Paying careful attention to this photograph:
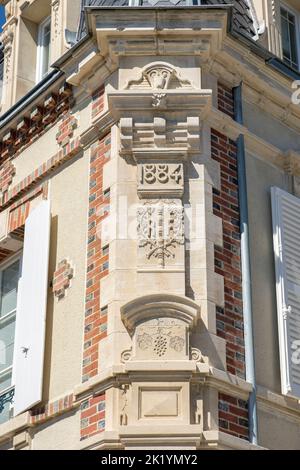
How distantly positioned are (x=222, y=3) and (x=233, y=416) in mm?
4487

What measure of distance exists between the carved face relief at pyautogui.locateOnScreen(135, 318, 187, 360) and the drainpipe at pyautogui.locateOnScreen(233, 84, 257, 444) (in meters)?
0.75

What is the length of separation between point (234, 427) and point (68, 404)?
58.2 inches

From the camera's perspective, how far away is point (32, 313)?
32.4 feet

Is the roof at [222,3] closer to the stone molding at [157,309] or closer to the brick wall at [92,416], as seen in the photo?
the stone molding at [157,309]

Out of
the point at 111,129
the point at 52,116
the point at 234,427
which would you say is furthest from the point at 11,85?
the point at 234,427

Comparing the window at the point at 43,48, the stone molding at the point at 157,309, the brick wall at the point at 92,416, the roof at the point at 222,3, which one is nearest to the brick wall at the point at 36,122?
the roof at the point at 222,3

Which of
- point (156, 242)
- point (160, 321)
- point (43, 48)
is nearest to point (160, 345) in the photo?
point (160, 321)

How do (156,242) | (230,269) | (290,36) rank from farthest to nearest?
1. (290,36)
2. (230,269)
3. (156,242)

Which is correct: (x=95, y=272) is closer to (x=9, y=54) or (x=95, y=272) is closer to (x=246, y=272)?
(x=246, y=272)

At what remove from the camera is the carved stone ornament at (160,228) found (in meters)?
8.94

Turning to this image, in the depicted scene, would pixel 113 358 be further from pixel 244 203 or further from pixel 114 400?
pixel 244 203

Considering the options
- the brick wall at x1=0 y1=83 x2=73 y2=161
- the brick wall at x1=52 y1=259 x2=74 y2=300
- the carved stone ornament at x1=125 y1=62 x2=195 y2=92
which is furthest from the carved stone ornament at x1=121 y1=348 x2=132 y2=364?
the brick wall at x1=0 y1=83 x2=73 y2=161

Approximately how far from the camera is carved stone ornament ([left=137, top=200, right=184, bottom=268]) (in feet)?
29.3

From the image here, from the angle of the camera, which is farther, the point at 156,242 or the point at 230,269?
the point at 230,269
